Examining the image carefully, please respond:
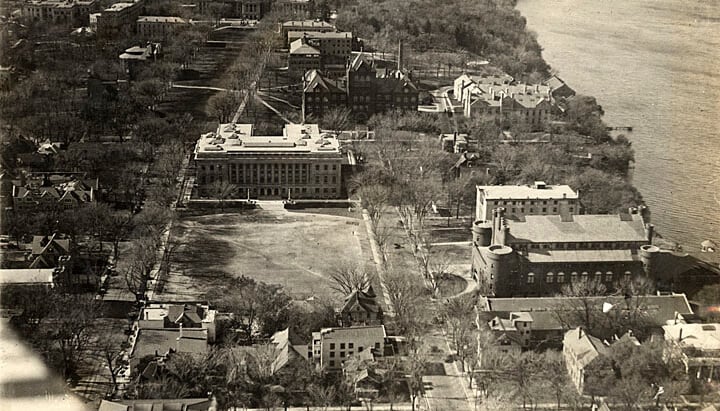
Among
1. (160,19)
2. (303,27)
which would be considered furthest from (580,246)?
(160,19)

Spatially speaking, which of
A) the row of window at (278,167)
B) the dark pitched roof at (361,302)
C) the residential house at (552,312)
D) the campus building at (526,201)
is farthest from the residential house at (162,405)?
the row of window at (278,167)

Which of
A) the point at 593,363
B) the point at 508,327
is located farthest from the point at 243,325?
the point at 593,363

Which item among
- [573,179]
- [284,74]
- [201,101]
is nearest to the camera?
[573,179]

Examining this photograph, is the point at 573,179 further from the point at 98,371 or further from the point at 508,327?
the point at 98,371

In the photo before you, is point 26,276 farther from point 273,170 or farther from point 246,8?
point 246,8

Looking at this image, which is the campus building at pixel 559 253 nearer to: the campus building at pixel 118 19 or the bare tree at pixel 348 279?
the bare tree at pixel 348 279

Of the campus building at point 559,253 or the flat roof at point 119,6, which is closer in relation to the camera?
the campus building at point 559,253

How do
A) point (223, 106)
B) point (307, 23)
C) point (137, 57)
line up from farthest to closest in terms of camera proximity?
point (307, 23) → point (137, 57) → point (223, 106)
